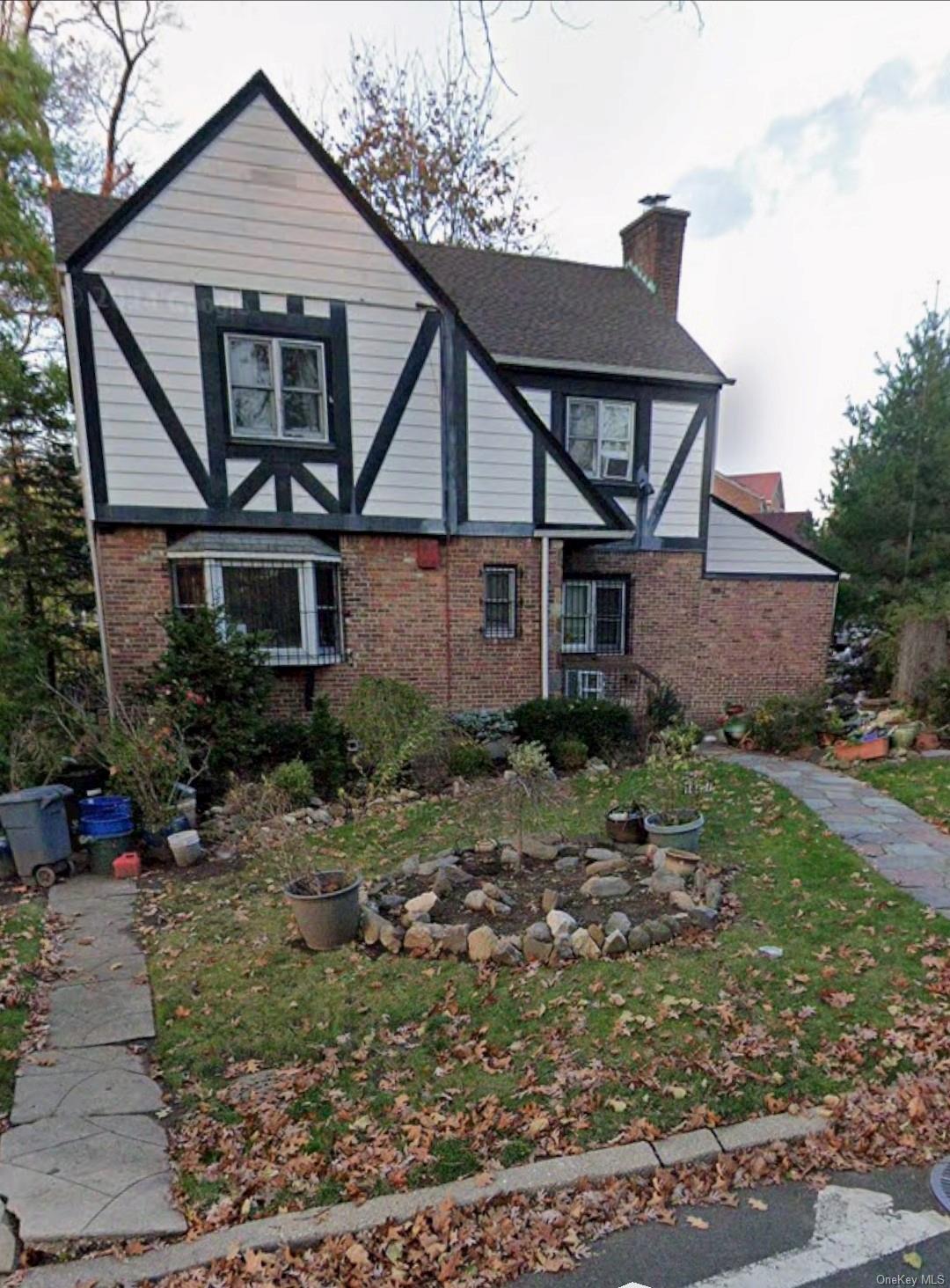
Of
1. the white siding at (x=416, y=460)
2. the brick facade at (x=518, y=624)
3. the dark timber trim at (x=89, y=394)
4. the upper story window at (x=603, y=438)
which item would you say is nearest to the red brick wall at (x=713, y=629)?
the brick facade at (x=518, y=624)

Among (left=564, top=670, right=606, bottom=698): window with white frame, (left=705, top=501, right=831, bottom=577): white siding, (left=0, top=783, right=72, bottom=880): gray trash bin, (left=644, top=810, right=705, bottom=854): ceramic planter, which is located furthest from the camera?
(left=705, top=501, right=831, bottom=577): white siding

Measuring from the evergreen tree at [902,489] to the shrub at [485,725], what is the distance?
8.39m

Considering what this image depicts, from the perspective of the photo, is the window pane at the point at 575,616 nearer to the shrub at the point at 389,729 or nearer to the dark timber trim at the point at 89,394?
the shrub at the point at 389,729

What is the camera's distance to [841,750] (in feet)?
29.2

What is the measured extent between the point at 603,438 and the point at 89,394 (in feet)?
24.9

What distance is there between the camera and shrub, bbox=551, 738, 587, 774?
9141 mm

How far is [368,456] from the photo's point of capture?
30.1 ft

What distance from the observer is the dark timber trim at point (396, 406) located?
9.19 m

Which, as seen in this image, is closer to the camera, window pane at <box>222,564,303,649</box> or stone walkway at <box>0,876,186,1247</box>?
stone walkway at <box>0,876,186,1247</box>

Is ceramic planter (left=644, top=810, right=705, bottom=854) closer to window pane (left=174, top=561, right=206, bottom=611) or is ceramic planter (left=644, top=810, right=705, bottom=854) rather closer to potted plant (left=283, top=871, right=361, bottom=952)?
potted plant (left=283, top=871, right=361, bottom=952)

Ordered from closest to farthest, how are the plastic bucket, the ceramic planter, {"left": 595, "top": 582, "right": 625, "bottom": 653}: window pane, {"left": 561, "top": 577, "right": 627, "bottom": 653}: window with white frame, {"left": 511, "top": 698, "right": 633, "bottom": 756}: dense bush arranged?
the ceramic planter < the plastic bucket < {"left": 511, "top": 698, "right": 633, "bottom": 756}: dense bush < {"left": 561, "top": 577, "right": 627, "bottom": 653}: window with white frame < {"left": 595, "top": 582, "right": 625, "bottom": 653}: window pane

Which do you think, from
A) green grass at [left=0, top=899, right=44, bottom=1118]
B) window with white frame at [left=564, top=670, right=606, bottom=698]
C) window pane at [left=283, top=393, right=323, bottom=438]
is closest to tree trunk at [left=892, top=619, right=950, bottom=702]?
window with white frame at [left=564, top=670, right=606, bottom=698]

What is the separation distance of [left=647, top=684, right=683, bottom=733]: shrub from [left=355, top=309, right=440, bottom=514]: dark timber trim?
5.65 m

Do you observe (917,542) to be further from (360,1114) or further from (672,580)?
(360,1114)
